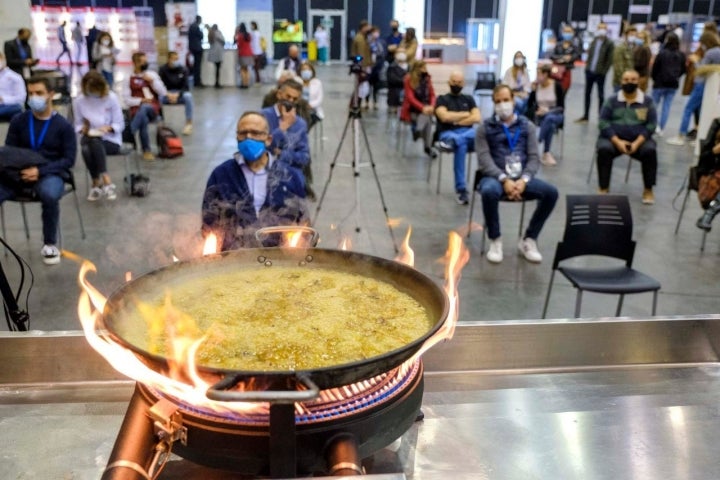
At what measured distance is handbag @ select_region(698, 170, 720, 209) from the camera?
5.62 metres

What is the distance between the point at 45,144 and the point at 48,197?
1.78 feet

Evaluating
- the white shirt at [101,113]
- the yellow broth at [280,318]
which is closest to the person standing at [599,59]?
the white shirt at [101,113]

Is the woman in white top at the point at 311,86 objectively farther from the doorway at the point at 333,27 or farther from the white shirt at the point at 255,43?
the doorway at the point at 333,27

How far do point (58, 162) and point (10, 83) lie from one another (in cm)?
362

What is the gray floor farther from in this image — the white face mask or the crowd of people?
the white face mask

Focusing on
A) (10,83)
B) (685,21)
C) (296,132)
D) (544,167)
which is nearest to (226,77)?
(10,83)

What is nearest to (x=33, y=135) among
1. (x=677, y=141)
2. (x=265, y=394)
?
(x=265, y=394)

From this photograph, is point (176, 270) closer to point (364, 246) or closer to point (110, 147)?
point (364, 246)

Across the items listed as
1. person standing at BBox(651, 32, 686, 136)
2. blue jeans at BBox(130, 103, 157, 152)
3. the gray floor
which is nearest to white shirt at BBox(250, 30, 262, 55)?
the gray floor

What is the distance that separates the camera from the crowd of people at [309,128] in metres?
3.86

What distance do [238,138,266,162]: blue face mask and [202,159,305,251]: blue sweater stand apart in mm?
108

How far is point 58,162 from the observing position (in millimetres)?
5320

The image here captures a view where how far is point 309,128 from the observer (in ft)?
24.8

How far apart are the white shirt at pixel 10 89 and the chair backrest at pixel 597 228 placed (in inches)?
275
